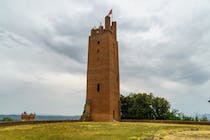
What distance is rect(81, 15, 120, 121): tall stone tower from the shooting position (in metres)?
27.5

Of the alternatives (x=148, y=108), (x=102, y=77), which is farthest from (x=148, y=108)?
(x=102, y=77)

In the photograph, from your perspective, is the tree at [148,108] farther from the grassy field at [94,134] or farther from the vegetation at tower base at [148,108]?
the grassy field at [94,134]

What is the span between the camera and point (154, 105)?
34125 millimetres

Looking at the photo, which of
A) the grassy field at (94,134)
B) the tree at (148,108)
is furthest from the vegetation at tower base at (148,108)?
the grassy field at (94,134)

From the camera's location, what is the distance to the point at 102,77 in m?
28.3

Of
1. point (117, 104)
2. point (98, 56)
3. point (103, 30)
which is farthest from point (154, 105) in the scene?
point (103, 30)

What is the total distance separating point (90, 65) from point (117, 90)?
5592 millimetres

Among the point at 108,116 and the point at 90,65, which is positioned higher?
the point at 90,65

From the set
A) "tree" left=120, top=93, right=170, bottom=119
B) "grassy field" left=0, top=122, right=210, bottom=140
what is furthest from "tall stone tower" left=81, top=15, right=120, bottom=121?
"grassy field" left=0, top=122, right=210, bottom=140

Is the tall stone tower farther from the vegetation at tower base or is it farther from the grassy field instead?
the grassy field

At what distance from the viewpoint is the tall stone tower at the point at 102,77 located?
27469 mm

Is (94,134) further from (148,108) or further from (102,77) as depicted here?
(148,108)

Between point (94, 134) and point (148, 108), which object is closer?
point (94, 134)

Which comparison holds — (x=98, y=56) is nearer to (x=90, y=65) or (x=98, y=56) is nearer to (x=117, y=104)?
(x=90, y=65)
